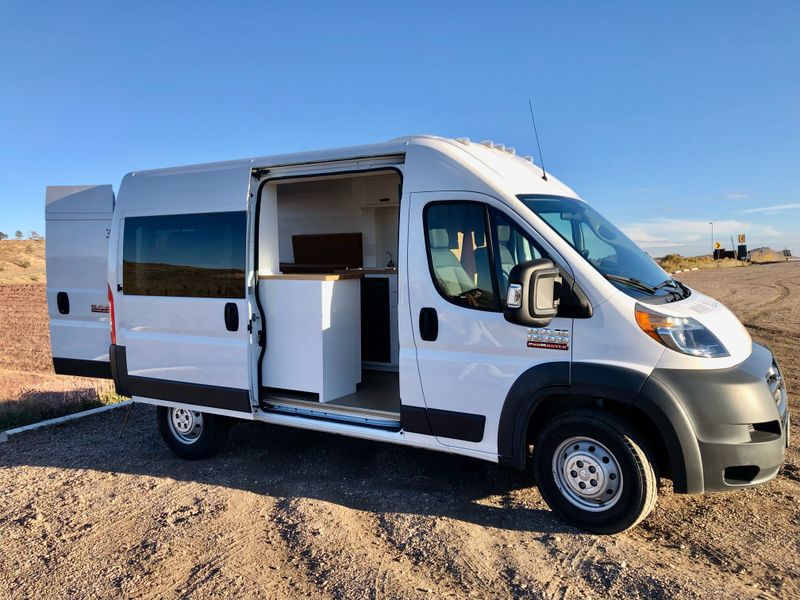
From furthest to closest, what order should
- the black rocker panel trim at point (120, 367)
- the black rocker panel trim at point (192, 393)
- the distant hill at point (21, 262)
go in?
the distant hill at point (21, 262) → the black rocker panel trim at point (120, 367) → the black rocker panel trim at point (192, 393)

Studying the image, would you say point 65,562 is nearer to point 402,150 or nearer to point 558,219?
point 402,150

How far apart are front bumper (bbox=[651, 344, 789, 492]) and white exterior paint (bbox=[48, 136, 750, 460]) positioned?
0.10 meters

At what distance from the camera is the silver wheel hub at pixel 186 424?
19.2ft

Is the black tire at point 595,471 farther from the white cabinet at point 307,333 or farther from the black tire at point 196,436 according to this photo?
the black tire at point 196,436

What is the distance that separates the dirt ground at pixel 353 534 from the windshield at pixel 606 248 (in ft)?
5.01

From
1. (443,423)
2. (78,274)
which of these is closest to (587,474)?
(443,423)

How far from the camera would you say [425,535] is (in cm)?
409

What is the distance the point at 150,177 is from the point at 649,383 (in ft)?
15.4

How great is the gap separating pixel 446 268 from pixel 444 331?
44 cm

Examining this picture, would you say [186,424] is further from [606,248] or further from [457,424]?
[606,248]

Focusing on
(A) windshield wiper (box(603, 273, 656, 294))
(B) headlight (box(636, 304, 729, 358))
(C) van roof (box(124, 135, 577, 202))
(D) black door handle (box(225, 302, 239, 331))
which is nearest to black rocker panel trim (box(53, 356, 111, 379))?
(D) black door handle (box(225, 302, 239, 331))

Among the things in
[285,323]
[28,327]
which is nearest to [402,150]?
[285,323]

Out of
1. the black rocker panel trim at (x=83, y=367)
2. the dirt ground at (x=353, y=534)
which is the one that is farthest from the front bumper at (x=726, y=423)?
the black rocker panel trim at (x=83, y=367)

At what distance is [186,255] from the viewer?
5.64 m
